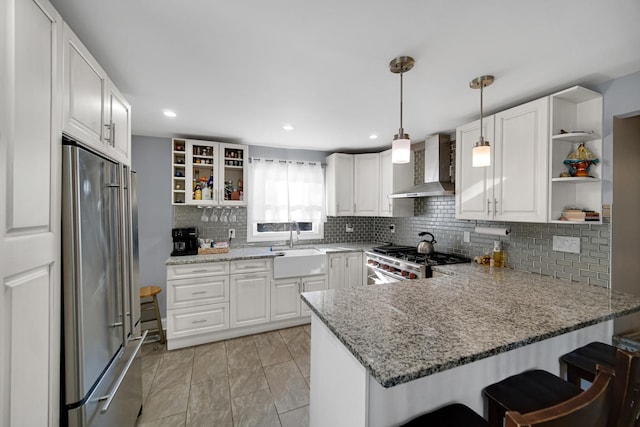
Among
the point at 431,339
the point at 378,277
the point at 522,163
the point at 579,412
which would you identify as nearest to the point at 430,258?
the point at 378,277

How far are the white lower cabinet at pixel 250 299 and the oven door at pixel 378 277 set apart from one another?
1338 millimetres

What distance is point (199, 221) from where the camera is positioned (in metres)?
3.49

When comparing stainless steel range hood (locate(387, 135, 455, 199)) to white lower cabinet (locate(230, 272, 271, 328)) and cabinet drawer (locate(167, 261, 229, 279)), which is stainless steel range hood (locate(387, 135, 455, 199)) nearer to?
white lower cabinet (locate(230, 272, 271, 328))

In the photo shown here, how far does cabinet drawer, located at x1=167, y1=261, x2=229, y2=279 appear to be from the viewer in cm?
281

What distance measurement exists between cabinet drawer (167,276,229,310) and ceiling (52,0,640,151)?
1.75m

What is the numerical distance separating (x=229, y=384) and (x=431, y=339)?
1952 millimetres

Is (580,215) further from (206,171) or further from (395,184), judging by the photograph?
(206,171)

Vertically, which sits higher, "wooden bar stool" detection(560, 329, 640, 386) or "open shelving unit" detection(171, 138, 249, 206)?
"open shelving unit" detection(171, 138, 249, 206)

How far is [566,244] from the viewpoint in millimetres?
2088

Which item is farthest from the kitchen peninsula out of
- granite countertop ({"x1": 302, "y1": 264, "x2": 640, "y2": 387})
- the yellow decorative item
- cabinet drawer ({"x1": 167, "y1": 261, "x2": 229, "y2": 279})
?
cabinet drawer ({"x1": 167, "y1": 261, "x2": 229, "y2": 279})

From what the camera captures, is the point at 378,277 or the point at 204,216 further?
the point at 204,216

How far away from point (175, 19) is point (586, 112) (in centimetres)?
280

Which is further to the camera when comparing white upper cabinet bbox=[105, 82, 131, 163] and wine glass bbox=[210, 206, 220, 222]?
wine glass bbox=[210, 206, 220, 222]

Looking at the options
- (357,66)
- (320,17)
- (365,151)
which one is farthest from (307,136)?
(320,17)
